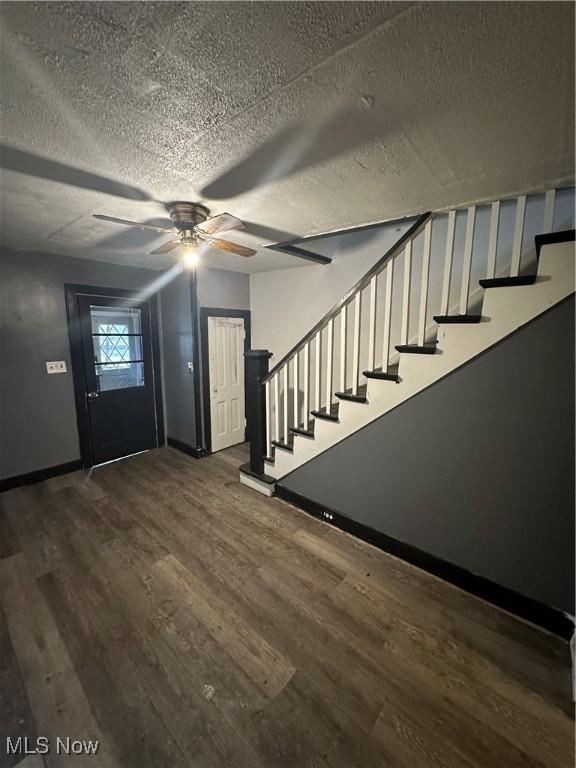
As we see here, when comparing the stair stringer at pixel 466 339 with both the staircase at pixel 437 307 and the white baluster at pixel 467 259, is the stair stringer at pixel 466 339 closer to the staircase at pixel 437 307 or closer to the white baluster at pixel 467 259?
the staircase at pixel 437 307

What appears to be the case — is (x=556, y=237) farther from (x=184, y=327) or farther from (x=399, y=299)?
(x=184, y=327)

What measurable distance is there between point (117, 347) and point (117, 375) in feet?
1.16

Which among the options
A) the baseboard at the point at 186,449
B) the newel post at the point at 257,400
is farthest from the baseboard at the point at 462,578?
the baseboard at the point at 186,449

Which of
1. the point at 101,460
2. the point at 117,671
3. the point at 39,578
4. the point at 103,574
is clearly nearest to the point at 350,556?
the point at 117,671

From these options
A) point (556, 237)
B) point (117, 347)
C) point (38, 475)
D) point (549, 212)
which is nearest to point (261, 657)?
point (556, 237)

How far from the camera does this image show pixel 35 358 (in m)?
3.08

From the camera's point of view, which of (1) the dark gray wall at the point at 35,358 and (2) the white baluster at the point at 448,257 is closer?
(2) the white baluster at the point at 448,257

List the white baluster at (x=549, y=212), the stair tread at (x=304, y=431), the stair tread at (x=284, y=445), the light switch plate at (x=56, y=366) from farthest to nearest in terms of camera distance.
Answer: the light switch plate at (x=56, y=366), the stair tread at (x=284, y=445), the stair tread at (x=304, y=431), the white baluster at (x=549, y=212)

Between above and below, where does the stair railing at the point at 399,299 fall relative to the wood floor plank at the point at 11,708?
above

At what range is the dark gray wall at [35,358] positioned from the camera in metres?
2.92

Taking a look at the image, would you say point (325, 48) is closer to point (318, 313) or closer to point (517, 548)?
point (517, 548)

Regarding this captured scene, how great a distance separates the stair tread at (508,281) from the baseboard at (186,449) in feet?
11.3

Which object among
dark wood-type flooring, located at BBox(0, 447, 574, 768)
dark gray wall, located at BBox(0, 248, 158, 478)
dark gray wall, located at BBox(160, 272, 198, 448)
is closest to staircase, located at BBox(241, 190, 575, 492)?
dark wood-type flooring, located at BBox(0, 447, 574, 768)

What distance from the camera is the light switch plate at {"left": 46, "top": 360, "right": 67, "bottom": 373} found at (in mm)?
3176
